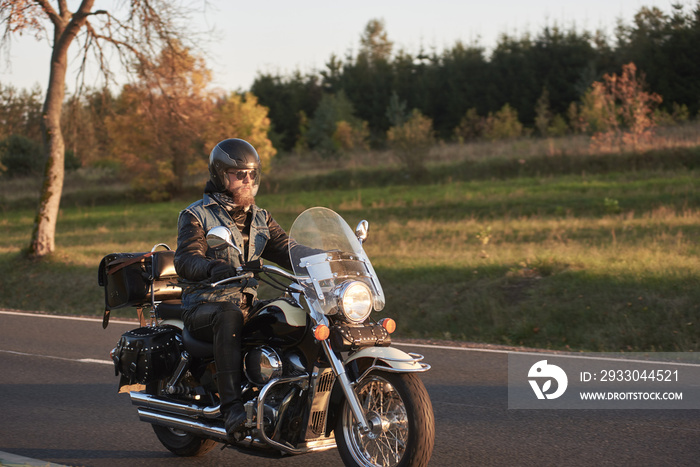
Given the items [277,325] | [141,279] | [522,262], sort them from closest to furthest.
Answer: [277,325]
[141,279]
[522,262]

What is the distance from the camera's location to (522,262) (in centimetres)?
1509

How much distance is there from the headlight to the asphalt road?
58.0 inches

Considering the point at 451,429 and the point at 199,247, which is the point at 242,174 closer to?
the point at 199,247

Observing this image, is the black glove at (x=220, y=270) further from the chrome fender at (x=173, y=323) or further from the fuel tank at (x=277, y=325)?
the chrome fender at (x=173, y=323)

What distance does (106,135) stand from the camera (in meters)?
25.0

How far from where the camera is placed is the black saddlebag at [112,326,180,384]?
224 inches

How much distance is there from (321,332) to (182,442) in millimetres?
1935

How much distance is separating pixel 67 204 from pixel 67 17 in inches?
1186

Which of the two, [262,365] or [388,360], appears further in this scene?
[262,365]

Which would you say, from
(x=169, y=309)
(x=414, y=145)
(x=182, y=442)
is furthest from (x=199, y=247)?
(x=414, y=145)

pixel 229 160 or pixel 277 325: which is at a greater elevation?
pixel 229 160

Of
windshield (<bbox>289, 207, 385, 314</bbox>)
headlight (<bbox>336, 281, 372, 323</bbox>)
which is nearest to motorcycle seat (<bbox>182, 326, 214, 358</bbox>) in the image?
windshield (<bbox>289, 207, 385, 314</bbox>)

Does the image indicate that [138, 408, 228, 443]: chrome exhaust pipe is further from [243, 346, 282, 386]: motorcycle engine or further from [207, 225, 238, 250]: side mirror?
[207, 225, 238, 250]: side mirror

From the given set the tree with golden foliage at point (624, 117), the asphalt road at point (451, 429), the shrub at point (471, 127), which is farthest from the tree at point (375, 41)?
the asphalt road at point (451, 429)
